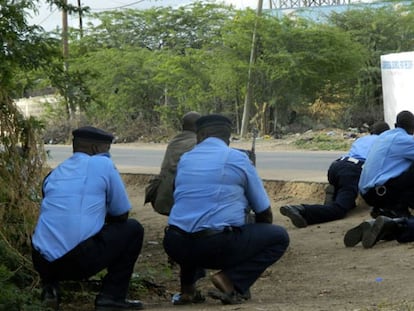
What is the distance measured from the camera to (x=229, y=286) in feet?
20.6

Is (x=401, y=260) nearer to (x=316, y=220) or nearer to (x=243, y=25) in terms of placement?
(x=316, y=220)

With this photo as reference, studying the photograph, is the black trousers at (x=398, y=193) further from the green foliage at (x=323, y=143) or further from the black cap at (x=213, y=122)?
the green foliage at (x=323, y=143)

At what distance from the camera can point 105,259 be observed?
238 inches

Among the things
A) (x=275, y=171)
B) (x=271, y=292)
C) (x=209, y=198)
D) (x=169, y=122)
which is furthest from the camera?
(x=169, y=122)

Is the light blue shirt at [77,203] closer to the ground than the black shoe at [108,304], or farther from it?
farther from it

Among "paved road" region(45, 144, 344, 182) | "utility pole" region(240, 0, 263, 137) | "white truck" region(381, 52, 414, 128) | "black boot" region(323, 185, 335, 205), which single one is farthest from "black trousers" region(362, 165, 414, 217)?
"utility pole" region(240, 0, 263, 137)

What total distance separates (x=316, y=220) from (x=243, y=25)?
2296 cm

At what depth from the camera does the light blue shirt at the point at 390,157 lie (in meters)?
9.44

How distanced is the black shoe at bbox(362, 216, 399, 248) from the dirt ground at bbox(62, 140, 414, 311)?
86 millimetres

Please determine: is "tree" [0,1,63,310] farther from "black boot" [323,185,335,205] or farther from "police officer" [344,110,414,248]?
"black boot" [323,185,335,205]

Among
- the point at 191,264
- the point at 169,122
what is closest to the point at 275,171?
the point at 191,264

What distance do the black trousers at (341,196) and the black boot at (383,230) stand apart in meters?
2.40

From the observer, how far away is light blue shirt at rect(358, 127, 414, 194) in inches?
Result: 372

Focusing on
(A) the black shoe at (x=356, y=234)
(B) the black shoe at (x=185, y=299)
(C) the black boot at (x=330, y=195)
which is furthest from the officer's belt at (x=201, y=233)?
(C) the black boot at (x=330, y=195)
